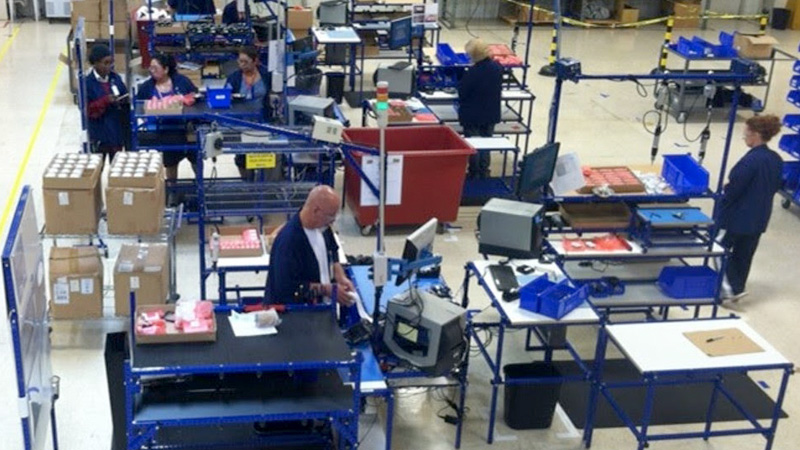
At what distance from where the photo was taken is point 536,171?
672 centimetres

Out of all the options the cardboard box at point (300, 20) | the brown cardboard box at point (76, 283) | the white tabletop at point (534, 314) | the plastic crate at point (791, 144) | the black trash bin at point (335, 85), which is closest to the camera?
the white tabletop at point (534, 314)

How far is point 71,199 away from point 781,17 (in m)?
16.9

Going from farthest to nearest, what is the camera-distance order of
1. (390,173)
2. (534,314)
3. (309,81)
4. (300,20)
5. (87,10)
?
(300,20) → (87,10) → (309,81) → (390,173) → (534,314)

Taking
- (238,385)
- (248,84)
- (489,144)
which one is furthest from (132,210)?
(489,144)

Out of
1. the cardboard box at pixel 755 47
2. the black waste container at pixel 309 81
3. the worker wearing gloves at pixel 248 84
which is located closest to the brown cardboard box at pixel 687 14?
the cardboard box at pixel 755 47

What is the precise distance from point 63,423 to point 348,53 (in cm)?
802

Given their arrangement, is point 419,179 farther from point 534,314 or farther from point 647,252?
point 534,314

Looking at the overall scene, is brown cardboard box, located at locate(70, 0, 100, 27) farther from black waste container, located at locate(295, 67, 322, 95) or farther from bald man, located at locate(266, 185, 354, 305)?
bald man, located at locate(266, 185, 354, 305)

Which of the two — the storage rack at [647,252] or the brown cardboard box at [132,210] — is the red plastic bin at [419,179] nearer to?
the storage rack at [647,252]

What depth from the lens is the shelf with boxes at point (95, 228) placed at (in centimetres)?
681

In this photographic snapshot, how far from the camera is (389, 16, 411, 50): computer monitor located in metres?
11.7

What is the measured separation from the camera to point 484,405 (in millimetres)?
6453

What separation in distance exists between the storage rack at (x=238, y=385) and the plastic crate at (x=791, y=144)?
22.3 feet

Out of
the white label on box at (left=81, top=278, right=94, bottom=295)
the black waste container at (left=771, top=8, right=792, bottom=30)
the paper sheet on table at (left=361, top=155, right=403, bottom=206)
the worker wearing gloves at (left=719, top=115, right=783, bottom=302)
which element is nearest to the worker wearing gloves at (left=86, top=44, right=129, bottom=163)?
the white label on box at (left=81, top=278, right=94, bottom=295)
